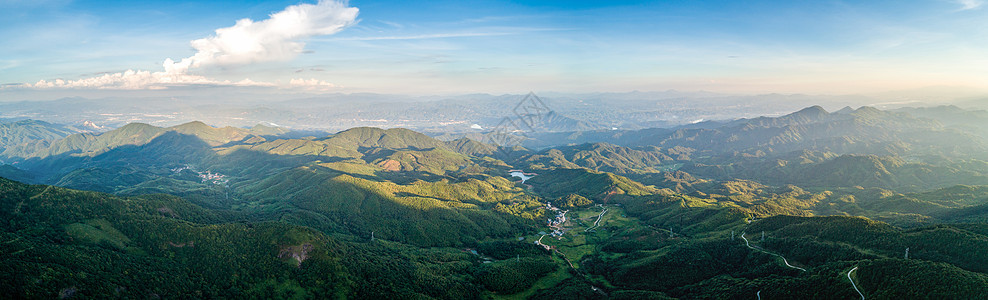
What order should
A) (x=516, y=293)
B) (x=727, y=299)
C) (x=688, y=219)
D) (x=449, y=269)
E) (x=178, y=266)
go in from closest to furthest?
(x=727, y=299) → (x=178, y=266) → (x=516, y=293) → (x=449, y=269) → (x=688, y=219)

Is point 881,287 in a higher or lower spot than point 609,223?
higher

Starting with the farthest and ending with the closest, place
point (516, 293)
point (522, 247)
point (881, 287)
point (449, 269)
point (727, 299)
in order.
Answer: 1. point (522, 247)
2. point (449, 269)
3. point (516, 293)
4. point (727, 299)
5. point (881, 287)

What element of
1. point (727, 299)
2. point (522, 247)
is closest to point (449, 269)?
point (522, 247)

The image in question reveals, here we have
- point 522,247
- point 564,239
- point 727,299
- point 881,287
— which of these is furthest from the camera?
point 564,239

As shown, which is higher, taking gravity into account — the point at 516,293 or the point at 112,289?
the point at 112,289

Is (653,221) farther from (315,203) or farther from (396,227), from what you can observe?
(315,203)

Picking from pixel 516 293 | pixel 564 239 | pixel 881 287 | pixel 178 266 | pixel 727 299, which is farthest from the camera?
pixel 564 239

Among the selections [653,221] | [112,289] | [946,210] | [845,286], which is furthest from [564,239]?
[946,210]

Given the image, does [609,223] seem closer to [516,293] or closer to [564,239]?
[564,239]

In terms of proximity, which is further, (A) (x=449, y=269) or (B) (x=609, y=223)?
(B) (x=609, y=223)

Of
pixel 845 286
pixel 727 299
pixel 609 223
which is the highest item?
pixel 845 286
